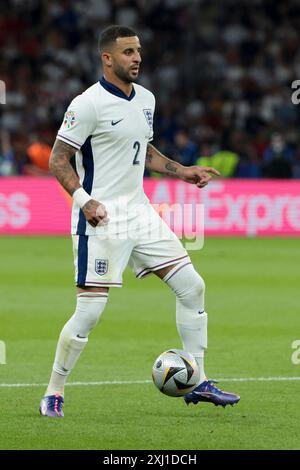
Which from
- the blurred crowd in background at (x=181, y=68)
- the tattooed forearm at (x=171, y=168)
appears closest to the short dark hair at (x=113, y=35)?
the tattooed forearm at (x=171, y=168)

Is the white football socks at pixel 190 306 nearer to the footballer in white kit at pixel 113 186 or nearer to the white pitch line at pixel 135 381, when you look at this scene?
the footballer in white kit at pixel 113 186

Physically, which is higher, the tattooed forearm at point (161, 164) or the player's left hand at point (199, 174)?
the tattooed forearm at point (161, 164)

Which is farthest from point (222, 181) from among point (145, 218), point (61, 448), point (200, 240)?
point (61, 448)

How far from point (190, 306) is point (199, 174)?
951mm

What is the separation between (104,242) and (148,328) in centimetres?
436

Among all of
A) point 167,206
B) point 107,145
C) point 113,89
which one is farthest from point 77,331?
point 167,206

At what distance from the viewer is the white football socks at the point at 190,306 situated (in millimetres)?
7820

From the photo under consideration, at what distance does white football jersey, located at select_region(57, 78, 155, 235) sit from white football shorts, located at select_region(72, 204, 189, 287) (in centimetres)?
9

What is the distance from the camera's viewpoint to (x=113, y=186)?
773 centimetres

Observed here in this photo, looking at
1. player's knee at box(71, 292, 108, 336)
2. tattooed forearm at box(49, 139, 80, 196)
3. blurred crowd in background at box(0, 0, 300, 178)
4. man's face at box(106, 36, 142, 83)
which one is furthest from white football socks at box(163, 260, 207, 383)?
blurred crowd in background at box(0, 0, 300, 178)

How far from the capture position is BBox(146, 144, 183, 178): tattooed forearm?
27.3 ft

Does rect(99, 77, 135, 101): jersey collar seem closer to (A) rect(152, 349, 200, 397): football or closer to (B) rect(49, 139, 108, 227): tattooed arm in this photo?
(B) rect(49, 139, 108, 227): tattooed arm

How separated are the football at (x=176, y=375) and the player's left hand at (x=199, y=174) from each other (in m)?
1.27
